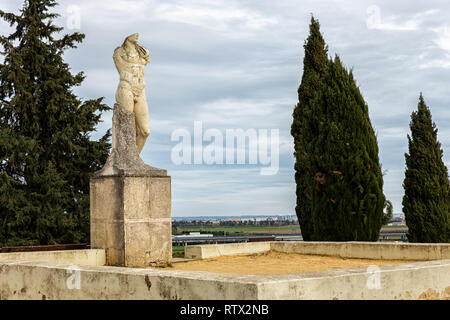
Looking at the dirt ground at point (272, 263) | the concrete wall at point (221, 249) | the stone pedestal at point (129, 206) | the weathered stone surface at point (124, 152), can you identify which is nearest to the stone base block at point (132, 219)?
the stone pedestal at point (129, 206)

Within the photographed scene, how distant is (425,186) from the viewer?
2119 centimetres

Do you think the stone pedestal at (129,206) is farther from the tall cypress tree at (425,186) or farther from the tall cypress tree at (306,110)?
the tall cypress tree at (425,186)

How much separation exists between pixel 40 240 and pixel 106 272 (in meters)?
16.8

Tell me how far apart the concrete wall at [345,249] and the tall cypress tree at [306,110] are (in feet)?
22.4

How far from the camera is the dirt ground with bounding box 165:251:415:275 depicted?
361 inches

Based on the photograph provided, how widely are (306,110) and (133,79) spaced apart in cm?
1094

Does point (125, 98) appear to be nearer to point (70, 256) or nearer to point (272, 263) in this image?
point (70, 256)

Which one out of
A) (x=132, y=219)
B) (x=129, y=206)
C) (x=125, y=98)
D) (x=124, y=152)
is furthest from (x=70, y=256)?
(x=125, y=98)

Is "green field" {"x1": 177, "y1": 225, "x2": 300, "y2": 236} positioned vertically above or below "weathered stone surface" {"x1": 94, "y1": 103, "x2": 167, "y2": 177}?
below

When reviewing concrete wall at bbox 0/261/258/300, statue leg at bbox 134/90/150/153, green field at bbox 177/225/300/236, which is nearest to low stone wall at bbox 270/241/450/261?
statue leg at bbox 134/90/150/153

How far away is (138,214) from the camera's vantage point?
9.99 meters

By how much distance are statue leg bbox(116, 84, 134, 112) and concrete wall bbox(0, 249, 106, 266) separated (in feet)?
9.35

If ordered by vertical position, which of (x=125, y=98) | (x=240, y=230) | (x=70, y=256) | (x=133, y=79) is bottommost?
(x=240, y=230)

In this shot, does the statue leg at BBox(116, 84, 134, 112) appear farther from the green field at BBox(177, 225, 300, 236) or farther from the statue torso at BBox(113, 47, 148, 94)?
the green field at BBox(177, 225, 300, 236)
